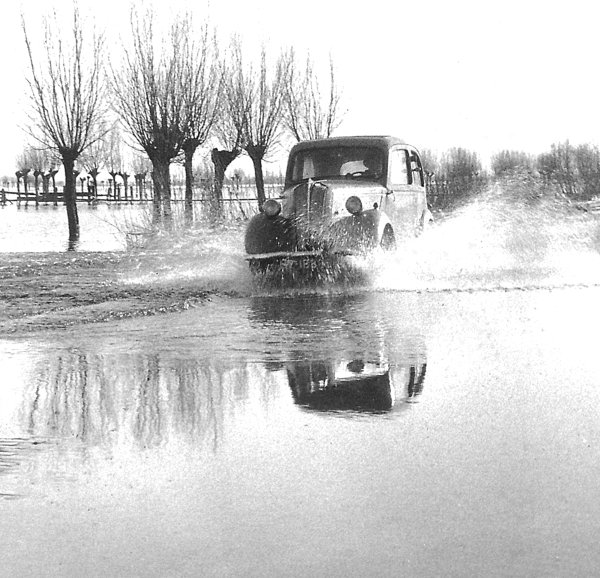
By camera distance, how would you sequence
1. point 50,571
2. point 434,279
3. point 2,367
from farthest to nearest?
point 434,279, point 2,367, point 50,571

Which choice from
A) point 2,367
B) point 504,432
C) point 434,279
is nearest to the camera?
point 504,432

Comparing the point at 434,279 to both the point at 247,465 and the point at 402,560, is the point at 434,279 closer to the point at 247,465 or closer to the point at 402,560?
the point at 247,465

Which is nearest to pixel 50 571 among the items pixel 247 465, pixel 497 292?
pixel 247 465

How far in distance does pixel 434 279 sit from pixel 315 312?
4614 millimetres

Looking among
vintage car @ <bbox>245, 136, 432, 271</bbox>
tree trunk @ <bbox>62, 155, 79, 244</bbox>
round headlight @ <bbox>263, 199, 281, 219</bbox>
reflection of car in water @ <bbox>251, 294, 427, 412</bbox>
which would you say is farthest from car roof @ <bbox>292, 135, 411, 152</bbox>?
tree trunk @ <bbox>62, 155, 79, 244</bbox>

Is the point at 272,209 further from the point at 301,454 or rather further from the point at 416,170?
the point at 301,454

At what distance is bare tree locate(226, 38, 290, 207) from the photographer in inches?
1806

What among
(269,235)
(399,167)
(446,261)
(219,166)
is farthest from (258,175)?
(269,235)

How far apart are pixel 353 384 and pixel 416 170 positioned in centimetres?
1055

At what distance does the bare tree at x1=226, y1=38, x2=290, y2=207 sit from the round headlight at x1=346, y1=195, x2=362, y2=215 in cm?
3015

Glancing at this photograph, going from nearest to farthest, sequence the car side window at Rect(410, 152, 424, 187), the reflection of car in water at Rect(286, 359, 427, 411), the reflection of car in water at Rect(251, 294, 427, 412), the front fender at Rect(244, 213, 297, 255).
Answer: the reflection of car in water at Rect(286, 359, 427, 411), the reflection of car in water at Rect(251, 294, 427, 412), the front fender at Rect(244, 213, 297, 255), the car side window at Rect(410, 152, 424, 187)

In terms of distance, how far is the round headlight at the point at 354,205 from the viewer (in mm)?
15773

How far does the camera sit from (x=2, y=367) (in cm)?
880

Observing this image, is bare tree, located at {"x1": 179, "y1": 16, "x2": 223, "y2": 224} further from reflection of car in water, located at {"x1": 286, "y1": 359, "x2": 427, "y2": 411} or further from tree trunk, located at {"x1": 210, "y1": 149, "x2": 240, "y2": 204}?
reflection of car in water, located at {"x1": 286, "y1": 359, "x2": 427, "y2": 411}
